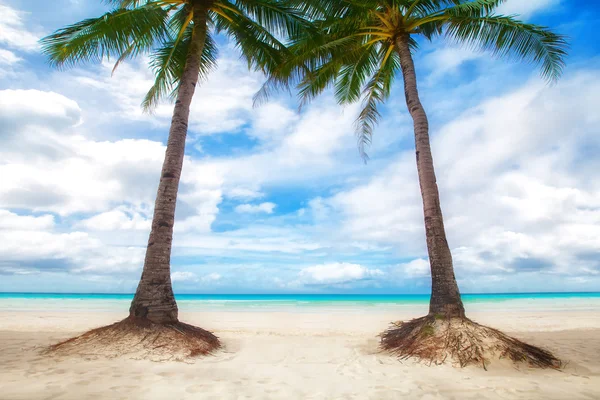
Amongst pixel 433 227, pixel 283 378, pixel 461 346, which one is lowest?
pixel 283 378

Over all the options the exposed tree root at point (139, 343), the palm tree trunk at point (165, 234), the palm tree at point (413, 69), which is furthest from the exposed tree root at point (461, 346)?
the palm tree trunk at point (165, 234)

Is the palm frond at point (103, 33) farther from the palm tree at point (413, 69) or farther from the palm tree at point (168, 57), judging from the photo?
the palm tree at point (413, 69)

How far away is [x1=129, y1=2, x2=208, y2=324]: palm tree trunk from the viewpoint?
22.7 feet

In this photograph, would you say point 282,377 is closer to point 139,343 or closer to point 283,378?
point 283,378

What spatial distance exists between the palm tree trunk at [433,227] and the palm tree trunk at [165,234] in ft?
18.7

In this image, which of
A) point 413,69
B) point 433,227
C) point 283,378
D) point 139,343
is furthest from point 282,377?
point 413,69

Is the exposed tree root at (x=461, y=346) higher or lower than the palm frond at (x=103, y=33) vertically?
lower

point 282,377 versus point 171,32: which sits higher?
point 171,32

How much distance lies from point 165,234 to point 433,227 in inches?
238

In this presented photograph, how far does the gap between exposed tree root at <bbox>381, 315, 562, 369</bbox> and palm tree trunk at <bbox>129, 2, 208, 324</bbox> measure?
192 inches

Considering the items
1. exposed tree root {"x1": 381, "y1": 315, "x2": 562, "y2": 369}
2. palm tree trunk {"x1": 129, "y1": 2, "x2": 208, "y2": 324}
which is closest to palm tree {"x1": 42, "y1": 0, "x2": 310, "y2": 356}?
palm tree trunk {"x1": 129, "y1": 2, "x2": 208, "y2": 324}

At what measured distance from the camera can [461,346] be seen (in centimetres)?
600

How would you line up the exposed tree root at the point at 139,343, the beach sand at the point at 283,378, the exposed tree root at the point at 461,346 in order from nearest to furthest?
1. the beach sand at the point at 283,378
2. the exposed tree root at the point at 461,346
3. the exposed tree root at the point at 139,343

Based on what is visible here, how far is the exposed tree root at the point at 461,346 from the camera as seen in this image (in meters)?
5.76
